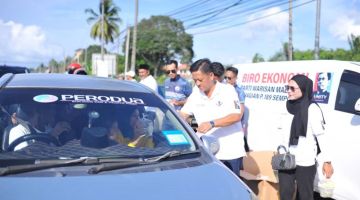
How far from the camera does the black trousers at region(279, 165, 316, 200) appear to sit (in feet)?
15.7

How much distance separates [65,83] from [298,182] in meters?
2.50

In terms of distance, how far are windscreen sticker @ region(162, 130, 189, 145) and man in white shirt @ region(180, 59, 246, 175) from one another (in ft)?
3.41

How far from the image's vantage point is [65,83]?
12.5 feet

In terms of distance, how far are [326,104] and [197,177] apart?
13.0 feet

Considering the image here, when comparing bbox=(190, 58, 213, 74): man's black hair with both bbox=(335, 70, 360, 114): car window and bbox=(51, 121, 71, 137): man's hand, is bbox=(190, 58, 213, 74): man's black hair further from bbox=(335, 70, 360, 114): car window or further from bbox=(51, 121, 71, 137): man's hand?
bbox=(335, 70, 360, 114): car window

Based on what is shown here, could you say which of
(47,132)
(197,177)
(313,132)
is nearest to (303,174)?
(313,132)

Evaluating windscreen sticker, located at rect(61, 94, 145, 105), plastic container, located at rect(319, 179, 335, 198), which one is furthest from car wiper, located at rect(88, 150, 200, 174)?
plastic container, located at rect(319, 179, 335, 198)

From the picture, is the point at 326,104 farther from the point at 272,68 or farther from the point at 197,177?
the point at 197,177

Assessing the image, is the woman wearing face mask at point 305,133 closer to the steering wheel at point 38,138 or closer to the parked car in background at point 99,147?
the parked car in background at point 99,147

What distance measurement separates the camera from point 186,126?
3.74 meters

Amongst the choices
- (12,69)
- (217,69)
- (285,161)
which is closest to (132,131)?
(285,161)

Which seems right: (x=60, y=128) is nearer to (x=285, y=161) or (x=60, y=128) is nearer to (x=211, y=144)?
(x=211, y=144)

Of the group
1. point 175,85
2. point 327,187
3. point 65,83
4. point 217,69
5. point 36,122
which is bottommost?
point 327,187

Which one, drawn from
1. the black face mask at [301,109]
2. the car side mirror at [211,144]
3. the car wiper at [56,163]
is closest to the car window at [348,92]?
the black face mask at [301,109]
